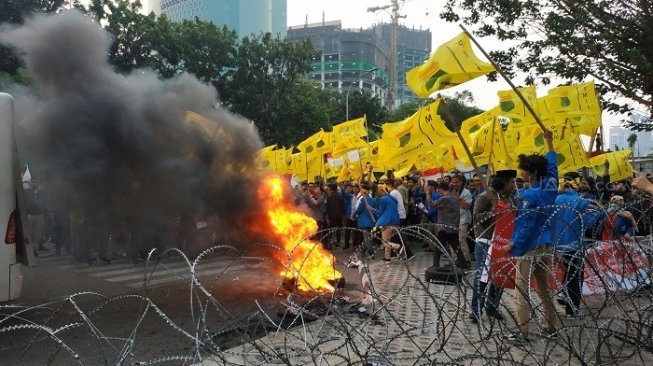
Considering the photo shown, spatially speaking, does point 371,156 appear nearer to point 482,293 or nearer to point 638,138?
point 482,293

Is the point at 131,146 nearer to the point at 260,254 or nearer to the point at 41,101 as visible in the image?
the point at 41,101

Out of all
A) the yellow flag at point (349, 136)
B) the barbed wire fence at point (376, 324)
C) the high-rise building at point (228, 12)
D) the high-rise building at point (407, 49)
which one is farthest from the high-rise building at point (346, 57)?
the barbed wire fence at point (376, 324)

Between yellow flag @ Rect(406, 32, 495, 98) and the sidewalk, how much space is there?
2.59 m

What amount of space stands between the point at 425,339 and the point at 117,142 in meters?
5.61

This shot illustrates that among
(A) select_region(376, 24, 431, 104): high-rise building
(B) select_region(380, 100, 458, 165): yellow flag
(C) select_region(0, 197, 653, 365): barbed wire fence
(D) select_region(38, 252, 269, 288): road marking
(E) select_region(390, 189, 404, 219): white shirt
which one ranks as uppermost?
(A) select_region(376, 24, 431, 104): high-rise building

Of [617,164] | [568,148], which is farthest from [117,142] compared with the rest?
[617,164]

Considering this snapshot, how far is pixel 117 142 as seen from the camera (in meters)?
8.28

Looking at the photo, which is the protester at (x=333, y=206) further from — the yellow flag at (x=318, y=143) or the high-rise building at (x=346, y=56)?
the high-rise building at (x=346, y=56)

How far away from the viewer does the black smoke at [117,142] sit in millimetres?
7859

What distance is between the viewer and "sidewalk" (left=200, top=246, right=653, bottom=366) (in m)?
3.31

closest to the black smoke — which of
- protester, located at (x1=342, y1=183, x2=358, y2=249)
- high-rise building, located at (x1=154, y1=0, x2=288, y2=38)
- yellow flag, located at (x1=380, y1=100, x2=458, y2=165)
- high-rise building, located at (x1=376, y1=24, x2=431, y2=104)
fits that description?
yellow flag, located at (x1=380, y1=100, x2=458, y2=165)

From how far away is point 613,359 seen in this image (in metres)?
3.49

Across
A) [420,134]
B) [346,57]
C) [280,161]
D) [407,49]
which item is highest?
[407,49]

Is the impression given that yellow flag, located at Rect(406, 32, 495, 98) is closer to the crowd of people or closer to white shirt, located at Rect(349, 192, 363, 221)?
the crowd of people
